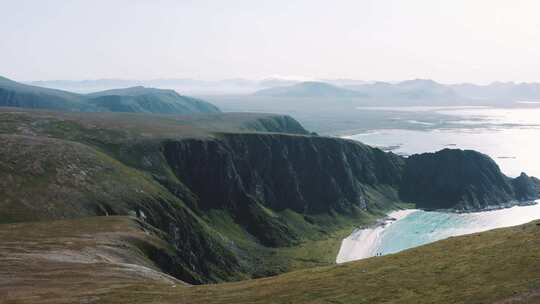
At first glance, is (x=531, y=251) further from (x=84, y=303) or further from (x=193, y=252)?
(x=193, y=252)

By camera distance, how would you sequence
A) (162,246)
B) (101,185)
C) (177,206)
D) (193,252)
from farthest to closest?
1. (177,206)
2. (193,252)
3. (101,185)
4. (162,246)

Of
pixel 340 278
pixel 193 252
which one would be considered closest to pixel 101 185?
pixel 193 252

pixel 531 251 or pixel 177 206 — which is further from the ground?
pixel 531 251

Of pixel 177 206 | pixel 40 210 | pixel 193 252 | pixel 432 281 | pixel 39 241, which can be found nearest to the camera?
pixel 432 281

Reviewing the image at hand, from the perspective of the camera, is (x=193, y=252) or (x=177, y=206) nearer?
(x=193, y=252)

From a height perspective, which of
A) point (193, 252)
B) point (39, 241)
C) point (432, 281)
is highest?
point (432, 281)

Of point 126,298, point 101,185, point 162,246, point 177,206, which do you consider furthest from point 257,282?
point 177,206

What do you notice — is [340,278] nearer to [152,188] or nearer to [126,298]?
[126,298]
